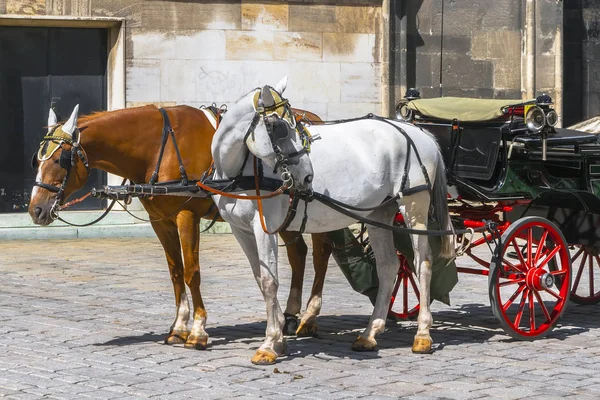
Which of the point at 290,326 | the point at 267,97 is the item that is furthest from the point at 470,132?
the point at 267,97

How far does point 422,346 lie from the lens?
27.0 feet

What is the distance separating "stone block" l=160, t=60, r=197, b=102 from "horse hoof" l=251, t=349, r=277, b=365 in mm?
8829

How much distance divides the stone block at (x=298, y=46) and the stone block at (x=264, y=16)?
15cm

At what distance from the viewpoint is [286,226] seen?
26.4 ft

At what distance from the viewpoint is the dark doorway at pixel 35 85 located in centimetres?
1603

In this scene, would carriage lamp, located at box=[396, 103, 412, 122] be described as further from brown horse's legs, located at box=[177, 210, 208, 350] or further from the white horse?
brown horse's legs, located at box=[177, 210, 208, 350]

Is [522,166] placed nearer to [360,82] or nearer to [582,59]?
[360,82]

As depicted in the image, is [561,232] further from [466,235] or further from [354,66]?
[354,66]

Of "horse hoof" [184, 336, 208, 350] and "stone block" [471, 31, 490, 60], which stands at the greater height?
"stone block" [471, 31, 490, 60]

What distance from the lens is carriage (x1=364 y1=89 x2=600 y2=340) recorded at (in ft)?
29.1

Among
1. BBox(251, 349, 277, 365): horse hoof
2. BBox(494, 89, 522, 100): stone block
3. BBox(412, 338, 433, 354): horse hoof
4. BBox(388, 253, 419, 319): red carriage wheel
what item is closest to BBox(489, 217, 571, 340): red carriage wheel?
BBox(412, 338, 433, 354): horse hoof

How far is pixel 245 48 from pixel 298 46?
752mm

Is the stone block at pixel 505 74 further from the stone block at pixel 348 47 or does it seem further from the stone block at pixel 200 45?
the stone block at pixel 200 45

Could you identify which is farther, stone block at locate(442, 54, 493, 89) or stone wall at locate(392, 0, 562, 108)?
stone block at locate(442, 54, 493, 89)
